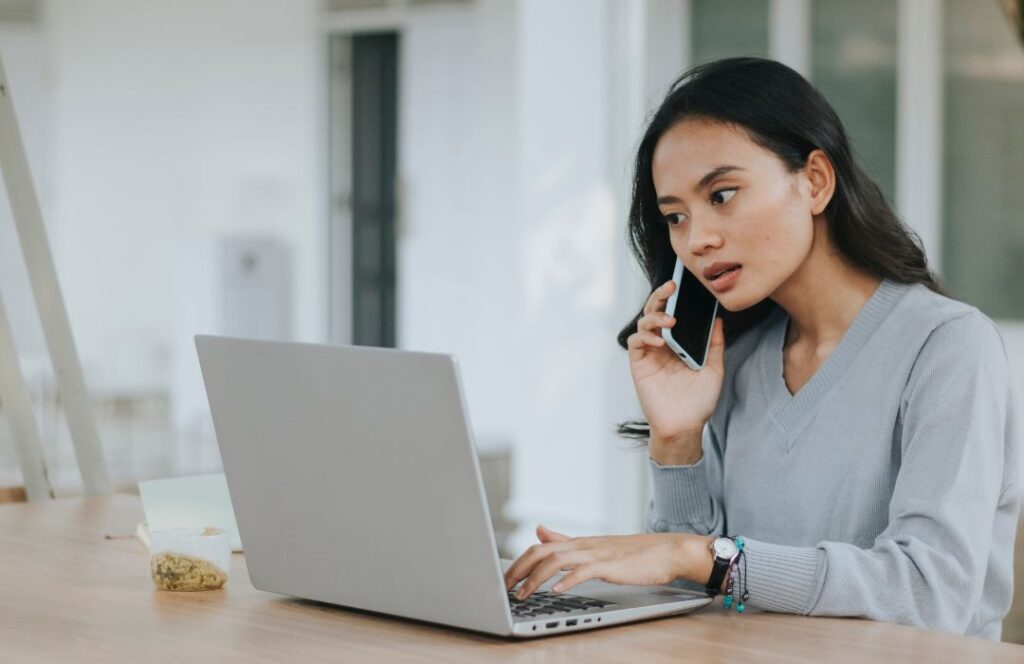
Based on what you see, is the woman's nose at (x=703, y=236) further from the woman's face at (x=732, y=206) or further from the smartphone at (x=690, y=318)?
the smartphone at (x=690, y=318)

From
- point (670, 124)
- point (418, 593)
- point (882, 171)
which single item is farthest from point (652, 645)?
point (882, 171)

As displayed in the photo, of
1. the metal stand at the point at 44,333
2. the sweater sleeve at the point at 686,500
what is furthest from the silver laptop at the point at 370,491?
the metal stand at the point at 44,333

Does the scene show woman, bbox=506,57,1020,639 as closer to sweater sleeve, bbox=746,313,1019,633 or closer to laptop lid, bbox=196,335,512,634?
sweater sleeve, bbox=746,313,1019,633

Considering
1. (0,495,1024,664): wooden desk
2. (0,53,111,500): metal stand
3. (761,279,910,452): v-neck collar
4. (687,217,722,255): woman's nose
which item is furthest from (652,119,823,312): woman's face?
(0,53,111,500): metal stand

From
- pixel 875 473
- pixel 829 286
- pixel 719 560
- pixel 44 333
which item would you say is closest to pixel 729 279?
pixel 829 286

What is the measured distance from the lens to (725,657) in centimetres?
119

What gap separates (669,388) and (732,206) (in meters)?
0.28

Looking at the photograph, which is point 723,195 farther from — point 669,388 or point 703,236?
point 669,388

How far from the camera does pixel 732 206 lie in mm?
1656

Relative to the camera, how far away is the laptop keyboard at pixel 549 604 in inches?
50.9

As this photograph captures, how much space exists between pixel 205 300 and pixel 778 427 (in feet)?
20.5

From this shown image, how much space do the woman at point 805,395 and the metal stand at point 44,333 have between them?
36.1 inches

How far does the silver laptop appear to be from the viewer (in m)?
1.21

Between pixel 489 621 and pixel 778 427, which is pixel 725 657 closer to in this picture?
pixel 489 621
